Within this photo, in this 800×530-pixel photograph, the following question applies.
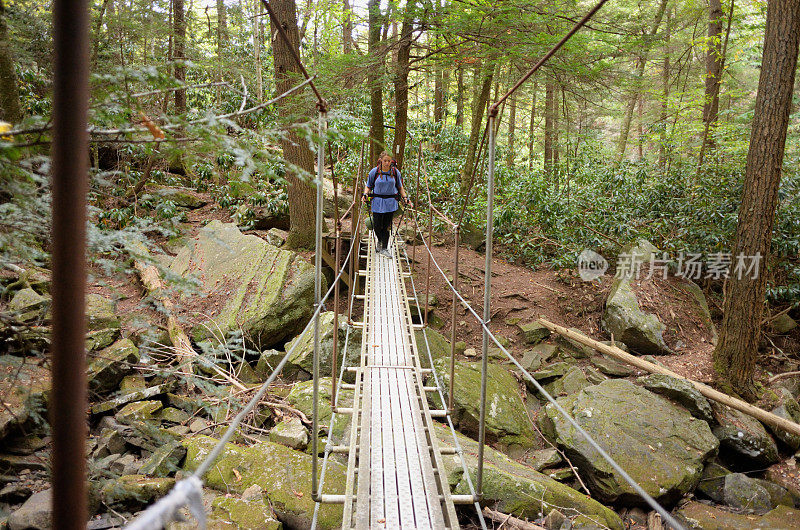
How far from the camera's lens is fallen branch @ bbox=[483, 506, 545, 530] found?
10.4 ft

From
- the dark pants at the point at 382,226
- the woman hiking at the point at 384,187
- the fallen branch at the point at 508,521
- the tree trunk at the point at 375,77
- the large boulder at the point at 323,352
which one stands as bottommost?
the fallen branch at the point at 508,521

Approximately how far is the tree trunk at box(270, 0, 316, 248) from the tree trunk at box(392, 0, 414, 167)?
59.4 inches

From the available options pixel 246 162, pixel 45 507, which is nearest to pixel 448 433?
pixel 45 507

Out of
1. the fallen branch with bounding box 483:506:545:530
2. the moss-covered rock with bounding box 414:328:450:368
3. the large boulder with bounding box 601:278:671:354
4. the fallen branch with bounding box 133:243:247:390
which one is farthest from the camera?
the large boulder with bounding box 601:278:671:354

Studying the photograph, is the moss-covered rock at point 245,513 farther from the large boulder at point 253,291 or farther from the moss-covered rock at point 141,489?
the large boulder at point 253,291

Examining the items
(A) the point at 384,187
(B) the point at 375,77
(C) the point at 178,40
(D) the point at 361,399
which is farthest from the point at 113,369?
(C) the point at 178,40

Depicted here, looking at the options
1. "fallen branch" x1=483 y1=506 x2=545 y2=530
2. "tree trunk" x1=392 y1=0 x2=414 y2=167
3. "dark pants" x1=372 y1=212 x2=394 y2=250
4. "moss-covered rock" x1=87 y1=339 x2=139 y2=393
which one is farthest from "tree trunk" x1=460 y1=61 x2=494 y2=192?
"fallen branch" x1=483 y1=506 x2=545 y2=530

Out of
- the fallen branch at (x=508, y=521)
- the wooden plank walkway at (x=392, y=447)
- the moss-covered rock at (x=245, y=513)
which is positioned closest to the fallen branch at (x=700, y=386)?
the wooden plank walkway at (x=392, y=447)

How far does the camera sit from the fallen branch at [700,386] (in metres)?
4.84

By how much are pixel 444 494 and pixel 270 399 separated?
2.69 m

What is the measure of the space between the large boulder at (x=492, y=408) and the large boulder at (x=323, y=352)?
39.9 inches

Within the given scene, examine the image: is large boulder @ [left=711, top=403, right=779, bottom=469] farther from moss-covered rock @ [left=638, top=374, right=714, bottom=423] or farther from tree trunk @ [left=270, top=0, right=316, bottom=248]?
tree trunk @ [left=270, top=0, right=316, bottom=248]

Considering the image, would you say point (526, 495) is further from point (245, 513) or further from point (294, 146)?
point (294, 146)

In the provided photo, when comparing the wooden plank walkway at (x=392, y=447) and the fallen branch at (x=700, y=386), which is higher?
the wooden plank walkway at (x=392, y=447)
